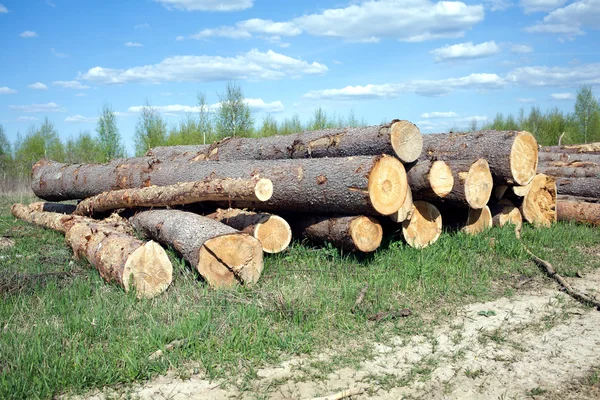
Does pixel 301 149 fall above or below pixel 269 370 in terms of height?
above

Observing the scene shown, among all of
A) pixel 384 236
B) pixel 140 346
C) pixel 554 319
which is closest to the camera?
pixel 140 346

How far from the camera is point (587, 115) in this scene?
34.6 meters

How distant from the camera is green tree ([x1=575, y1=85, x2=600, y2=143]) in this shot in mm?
33812

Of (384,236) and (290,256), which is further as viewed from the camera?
(384,236)

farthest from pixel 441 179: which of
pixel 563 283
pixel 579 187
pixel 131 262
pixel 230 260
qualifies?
pixel 579 187

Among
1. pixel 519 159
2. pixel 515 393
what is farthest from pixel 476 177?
pixel 515 393

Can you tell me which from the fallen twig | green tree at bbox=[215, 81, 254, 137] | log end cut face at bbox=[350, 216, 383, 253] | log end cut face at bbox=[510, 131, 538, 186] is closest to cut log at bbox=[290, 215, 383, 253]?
log end cut face at bbox=[350, 216, 383, 253]

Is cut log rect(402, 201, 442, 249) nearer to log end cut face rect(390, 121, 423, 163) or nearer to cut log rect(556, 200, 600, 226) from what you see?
log end cut face rect(390, 121, 423, 163)

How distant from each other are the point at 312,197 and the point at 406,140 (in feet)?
5.03

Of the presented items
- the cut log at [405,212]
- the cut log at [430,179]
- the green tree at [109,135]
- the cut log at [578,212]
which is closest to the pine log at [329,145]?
the cut log at [430,179]

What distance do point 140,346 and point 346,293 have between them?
2219mm

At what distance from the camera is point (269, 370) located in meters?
4.16

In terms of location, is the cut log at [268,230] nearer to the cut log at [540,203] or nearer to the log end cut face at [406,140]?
the log end cut face at [406,140]

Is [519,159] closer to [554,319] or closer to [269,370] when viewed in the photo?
[554,319]
